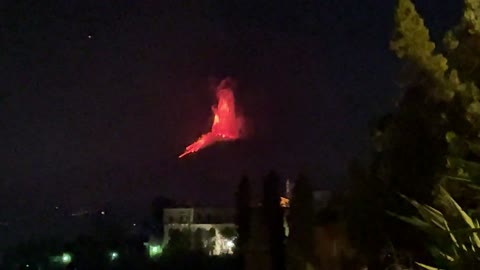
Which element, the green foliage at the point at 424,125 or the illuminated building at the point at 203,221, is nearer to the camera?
the green foliage at the point at 424,125

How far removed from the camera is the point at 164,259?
18203 millimetres

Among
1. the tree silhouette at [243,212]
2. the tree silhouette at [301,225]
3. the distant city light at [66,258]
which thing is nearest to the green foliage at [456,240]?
the tree silhouette at [301,225]

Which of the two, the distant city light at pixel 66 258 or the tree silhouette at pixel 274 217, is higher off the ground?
the distant city light at pixel 66 258

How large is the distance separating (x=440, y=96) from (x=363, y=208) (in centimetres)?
131

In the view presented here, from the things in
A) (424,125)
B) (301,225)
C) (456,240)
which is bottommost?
(456,240)

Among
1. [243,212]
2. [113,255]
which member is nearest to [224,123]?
[243,212]

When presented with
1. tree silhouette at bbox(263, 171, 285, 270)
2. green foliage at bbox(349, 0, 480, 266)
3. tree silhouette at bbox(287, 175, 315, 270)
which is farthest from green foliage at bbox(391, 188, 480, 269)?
tree silhouette at bbox(263, 171, 285, 270)

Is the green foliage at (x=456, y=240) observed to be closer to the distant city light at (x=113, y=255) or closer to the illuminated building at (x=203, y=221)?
the illuminated building at (x=203, y=221)

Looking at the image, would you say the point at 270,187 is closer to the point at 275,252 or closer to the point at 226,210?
the point at 275,252

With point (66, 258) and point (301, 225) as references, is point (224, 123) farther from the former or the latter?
point (66, 258)

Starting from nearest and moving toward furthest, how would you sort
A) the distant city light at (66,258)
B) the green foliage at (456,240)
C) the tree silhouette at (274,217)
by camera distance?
the green foliage at (456,240) < the tree silhouette at (274,217) < the distant city light at (66,258)

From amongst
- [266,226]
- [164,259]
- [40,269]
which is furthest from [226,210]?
[266,226]

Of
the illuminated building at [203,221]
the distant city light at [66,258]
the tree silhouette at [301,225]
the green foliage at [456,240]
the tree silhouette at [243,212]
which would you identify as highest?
the illuminated building at [203,221]

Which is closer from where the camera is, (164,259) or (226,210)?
(164,259)
